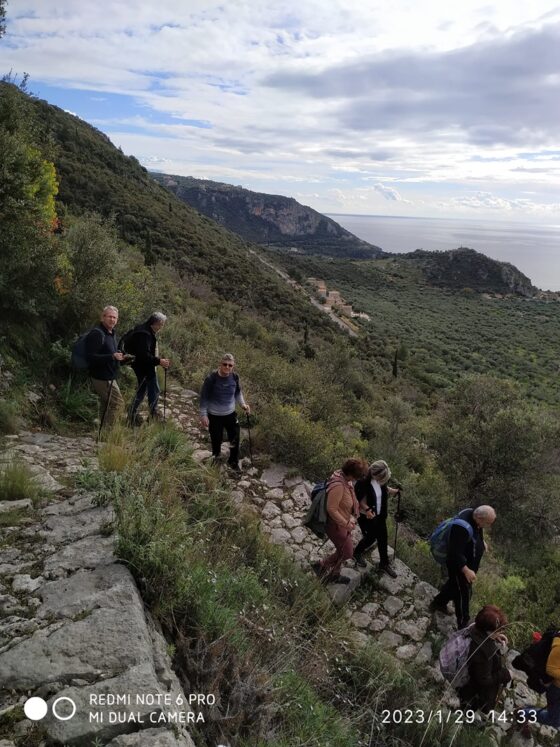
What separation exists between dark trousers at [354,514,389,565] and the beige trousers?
10.7 feet

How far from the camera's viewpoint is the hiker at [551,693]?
12.9ft

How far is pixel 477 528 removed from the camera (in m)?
4.70

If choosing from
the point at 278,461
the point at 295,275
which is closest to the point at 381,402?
the point at 278,461

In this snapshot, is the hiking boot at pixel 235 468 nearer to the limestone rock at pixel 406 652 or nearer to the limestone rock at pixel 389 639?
the limestone rock at pixel 389 639

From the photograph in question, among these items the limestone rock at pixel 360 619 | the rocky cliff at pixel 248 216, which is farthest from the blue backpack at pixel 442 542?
the rocky cliff at pixel 248 216

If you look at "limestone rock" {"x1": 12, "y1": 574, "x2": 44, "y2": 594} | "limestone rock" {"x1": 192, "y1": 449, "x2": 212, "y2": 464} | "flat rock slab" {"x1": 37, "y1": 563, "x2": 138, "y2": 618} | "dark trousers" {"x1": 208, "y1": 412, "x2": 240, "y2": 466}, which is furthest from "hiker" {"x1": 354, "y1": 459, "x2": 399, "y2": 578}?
"limestone rock" {"x1": 12, "y1": 574, "x2": 44, "y2": 594}

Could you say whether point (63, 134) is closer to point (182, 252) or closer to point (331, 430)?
point (182, 252)

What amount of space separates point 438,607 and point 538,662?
119 centimetres

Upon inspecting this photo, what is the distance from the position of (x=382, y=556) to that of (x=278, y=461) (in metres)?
2.43

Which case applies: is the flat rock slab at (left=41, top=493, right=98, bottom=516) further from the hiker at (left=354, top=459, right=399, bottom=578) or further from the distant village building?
the distant village building

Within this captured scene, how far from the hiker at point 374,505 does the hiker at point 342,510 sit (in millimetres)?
264

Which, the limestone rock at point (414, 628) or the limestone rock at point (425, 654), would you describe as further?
the limestone rock at point (414, 628)

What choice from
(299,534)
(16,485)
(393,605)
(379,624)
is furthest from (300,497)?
(16,485)

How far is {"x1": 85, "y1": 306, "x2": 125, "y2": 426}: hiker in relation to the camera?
5.19 m
